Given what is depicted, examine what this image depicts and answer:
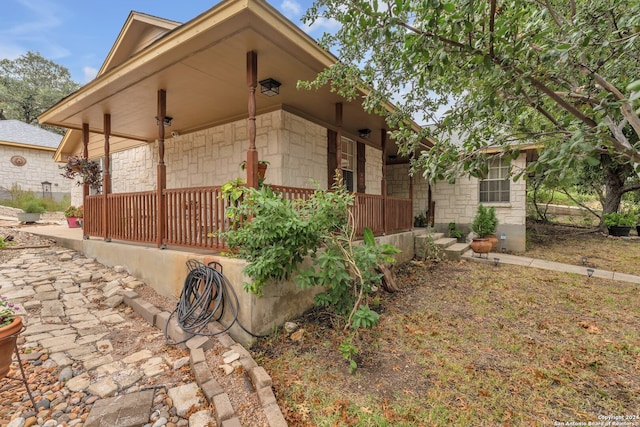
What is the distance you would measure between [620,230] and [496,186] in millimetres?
5170

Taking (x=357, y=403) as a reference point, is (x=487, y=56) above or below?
above

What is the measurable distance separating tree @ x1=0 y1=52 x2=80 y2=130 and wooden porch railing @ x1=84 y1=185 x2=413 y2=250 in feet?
78.2

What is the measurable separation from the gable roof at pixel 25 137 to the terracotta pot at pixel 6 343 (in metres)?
16.0

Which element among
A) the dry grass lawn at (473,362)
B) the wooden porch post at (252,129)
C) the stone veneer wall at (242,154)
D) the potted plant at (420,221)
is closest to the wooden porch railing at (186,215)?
the wooden porch post at (252,129)

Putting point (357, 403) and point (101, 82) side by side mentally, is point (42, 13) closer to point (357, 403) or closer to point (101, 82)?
point (101, 82)

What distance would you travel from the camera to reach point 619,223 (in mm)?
→ 9641

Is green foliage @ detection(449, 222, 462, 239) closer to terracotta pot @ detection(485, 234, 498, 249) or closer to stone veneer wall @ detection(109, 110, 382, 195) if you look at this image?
terracotta pot @ detection(485, 234, 498, 249)

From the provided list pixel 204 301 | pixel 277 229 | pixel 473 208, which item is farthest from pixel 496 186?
pixel 204 301

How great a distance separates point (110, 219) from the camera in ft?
16.9

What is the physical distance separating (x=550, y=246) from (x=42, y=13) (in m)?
26.5

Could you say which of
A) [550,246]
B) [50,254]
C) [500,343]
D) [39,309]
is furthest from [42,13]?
[550,246]

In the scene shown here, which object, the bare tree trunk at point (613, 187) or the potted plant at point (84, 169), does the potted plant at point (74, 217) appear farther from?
the bare tree trunk at point (613, 187)

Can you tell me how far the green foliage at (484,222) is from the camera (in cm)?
794

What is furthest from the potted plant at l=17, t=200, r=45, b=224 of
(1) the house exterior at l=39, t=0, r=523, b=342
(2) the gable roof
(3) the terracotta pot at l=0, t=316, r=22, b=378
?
(3) the terracotta pot at l=0, t=316, r=22, b=378
